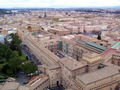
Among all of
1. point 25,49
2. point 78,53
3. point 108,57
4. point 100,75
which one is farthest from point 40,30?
point 100,75

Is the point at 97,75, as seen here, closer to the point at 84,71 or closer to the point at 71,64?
the point at 84,71

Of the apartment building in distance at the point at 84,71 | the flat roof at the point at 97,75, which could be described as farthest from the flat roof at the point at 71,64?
the flat roof at the point at 97,75

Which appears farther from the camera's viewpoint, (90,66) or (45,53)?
(45,53)

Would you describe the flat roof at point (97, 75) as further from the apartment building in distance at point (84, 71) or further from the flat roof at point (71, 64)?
the flat roof at point (71, 64)

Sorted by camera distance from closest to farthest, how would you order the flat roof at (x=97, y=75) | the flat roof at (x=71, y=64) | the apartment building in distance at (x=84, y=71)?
1. the flat roof at (x=97, y=75)
2. the apartment building in distance at (x=84, y=71)
3. the flat roof at (x=71, y=64)

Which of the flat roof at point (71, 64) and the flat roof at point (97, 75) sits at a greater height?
the flat roof at point (71, 64)

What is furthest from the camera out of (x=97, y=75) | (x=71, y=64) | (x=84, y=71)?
(x=84, y=71)

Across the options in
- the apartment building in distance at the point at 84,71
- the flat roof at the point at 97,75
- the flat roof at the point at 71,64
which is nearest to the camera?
the flat roof at the point at 97,75

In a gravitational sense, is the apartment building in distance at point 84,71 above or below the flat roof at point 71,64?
below

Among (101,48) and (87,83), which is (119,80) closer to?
(87,83)

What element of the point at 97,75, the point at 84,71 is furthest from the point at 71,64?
the point at 97,75

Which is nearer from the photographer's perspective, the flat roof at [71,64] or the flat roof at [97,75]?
the flat roof at [97,75]
